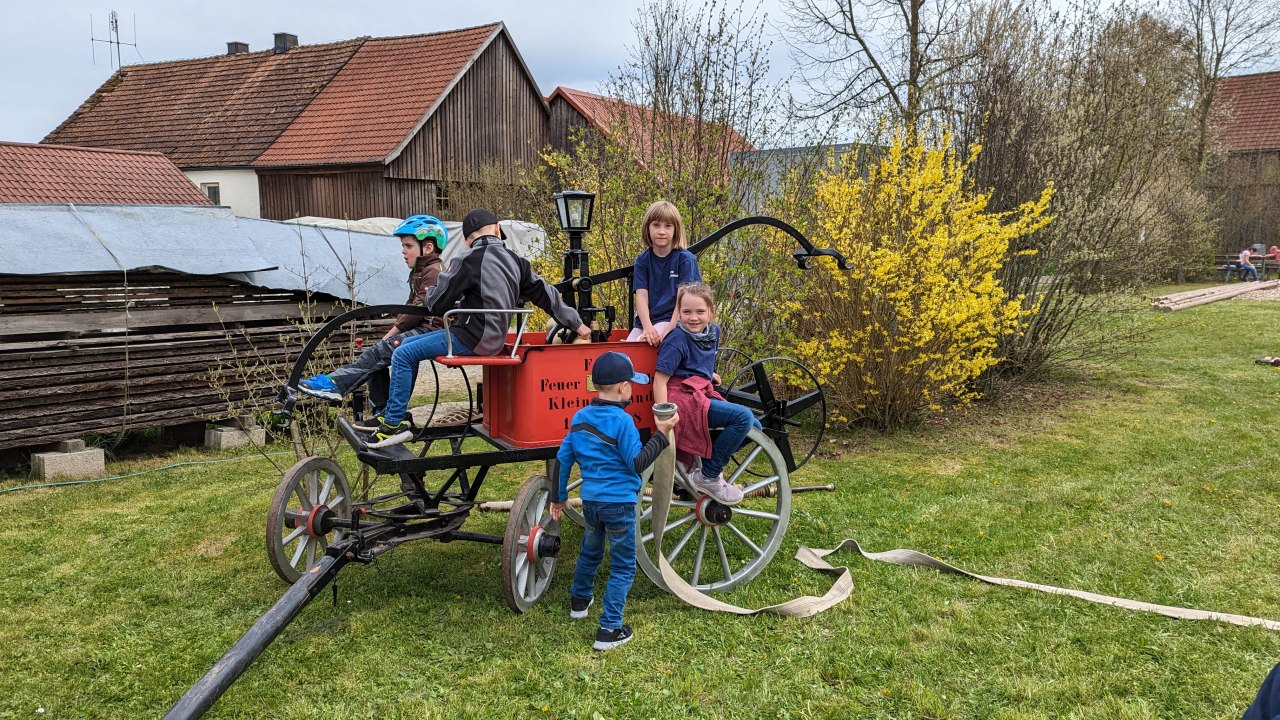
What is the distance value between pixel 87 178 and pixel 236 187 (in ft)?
21.8

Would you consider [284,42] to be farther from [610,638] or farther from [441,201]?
[610,638]

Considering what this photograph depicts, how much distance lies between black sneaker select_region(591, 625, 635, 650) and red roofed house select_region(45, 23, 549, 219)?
20075 millimetres

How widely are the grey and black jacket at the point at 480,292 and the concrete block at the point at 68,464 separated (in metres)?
5.07

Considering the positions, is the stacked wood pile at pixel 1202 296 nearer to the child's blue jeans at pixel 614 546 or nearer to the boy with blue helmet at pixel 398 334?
the boy with blue helmet at pixel 398 334

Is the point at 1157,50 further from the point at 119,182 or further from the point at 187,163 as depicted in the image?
the point at 187,163

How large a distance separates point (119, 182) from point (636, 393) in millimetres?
18166

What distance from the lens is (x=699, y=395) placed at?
4656mm

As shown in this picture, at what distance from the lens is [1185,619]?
4.21 m

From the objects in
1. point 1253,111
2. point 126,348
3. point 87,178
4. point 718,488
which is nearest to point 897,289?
point 718,488

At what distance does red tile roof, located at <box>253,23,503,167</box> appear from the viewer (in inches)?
913

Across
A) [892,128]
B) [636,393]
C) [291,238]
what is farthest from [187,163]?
[636,393]

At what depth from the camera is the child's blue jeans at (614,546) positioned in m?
4.12

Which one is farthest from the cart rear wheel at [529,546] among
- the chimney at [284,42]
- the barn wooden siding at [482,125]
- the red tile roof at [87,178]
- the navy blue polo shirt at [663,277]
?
the chimney at [284,42]

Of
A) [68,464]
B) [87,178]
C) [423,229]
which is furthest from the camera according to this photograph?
[87,178]
